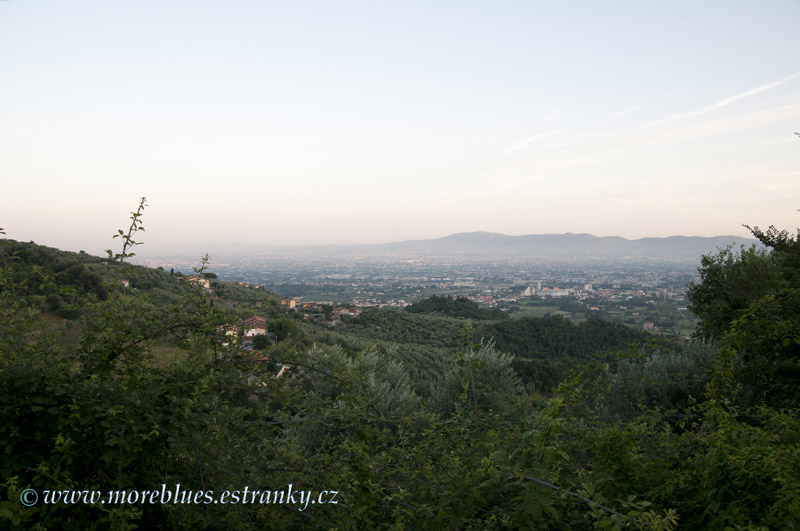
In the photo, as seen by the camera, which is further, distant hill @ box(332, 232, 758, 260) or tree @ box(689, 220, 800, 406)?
distant hill @ box(332, 232, 758, 260)

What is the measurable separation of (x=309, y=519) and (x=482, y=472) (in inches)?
45.8

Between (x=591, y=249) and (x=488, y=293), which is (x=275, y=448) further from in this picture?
(x=591, y=249)

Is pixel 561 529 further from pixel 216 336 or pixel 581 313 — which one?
pixel 581 313

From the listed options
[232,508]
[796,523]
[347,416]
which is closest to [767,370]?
[796,523]

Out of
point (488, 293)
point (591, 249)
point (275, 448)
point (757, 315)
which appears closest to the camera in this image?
point (275, 448)

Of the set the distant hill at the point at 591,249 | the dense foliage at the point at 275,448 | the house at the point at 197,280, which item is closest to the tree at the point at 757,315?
the dense foliage at the point at 275,448

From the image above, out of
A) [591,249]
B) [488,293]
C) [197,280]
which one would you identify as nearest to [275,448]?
[197,280]

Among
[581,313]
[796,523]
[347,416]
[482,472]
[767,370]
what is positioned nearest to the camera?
[796,523]

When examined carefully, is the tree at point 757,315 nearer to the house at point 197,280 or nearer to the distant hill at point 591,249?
the house at point 197,280

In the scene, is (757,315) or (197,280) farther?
(757,315)

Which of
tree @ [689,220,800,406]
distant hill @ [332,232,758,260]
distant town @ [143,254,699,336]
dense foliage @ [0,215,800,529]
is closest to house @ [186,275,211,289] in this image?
dense foliage @ [0,215,800,529]

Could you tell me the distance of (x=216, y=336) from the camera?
2.74 m

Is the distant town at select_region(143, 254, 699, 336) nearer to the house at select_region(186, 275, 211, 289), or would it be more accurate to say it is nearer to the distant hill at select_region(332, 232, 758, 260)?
the house at select_region(186, 275, 211, 289)

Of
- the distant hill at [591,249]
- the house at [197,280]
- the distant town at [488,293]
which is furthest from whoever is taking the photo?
the distant hill at [591,249]
